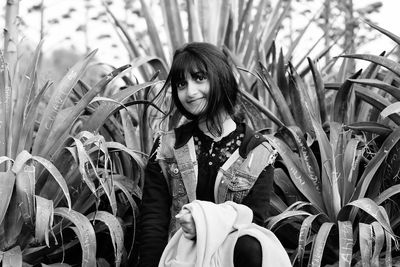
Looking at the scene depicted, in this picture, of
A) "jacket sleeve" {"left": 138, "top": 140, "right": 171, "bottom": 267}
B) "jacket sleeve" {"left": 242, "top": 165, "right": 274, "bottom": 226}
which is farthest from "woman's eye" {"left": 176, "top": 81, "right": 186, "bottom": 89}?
"jacket sleeve" {"left": 242, "top": 165, "right": 274, "bottom": 226}

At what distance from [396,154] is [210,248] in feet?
3.21

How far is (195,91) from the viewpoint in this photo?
8.27ft

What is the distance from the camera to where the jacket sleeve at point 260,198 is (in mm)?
2502

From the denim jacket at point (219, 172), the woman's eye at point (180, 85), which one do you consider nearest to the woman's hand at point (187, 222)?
the denim jacket at point (219, 172)

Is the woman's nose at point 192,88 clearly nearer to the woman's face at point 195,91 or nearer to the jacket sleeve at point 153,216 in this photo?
the woman's face at point 195,91

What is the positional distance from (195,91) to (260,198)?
45 centimetres

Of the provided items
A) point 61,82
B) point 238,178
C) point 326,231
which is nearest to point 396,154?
point 326,231

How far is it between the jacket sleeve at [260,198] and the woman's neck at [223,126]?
20 centimetres

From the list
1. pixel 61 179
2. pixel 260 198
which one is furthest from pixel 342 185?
pixel 61 179

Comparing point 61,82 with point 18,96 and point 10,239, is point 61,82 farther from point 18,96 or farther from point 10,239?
point 10,239

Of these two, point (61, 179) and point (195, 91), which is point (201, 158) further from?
point (61, 179)

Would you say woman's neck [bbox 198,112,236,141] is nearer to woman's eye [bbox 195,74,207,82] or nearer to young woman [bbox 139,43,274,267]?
young woman [bbox 139,43,274,267]

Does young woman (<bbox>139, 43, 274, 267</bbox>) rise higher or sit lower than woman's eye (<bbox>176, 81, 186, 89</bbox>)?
lower

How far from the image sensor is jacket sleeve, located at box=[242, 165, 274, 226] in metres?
2.50
